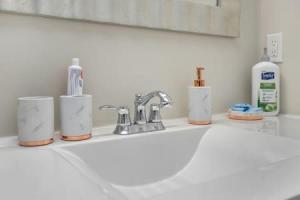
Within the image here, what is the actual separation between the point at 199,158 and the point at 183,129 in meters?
0.09

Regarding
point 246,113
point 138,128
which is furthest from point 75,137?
point 246,113

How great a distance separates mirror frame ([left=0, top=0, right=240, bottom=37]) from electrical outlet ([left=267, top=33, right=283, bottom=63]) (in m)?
0.14

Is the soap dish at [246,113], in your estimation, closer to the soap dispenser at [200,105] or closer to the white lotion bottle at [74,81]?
the soap dispenser at [200,105]

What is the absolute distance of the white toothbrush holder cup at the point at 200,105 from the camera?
0.77 m

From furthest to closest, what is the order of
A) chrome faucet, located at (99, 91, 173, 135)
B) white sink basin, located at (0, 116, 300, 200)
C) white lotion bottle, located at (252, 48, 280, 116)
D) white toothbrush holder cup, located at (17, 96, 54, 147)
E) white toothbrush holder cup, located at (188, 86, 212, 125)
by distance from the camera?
white lotion bottle, located at (252, 48, 280, 116) < white toothbrush holder cup, located at (188, 86, 212, 125) < chrome faucet, located at (99, 91, 173, 135) < white toothbrush holder cup, located at (17, 96, 54, 147) < white sink basin, located at (0, 116, 300, 200)

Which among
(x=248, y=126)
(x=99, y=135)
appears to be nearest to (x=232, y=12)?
(x=248, y=126)

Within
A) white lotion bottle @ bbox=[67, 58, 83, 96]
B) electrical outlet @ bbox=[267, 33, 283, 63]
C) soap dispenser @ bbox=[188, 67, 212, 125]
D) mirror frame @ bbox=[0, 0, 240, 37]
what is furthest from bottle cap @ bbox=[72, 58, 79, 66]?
electrical outlet @ bbox=[267, 33, 283, 63]

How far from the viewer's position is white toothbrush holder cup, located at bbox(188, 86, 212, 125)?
77 cm

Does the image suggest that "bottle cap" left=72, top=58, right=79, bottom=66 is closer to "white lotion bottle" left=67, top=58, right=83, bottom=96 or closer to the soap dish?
"white lotion bottle" left=67, top=58, right=83, bottom=96

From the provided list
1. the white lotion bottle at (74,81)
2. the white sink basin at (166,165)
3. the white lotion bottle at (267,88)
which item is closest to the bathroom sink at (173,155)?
the white sink basin at (166,165)

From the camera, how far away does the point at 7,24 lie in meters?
0.59

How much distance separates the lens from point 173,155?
2.24 ft

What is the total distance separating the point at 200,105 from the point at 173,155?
18 centimetres

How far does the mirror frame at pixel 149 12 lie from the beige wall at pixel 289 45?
0.52 ft
